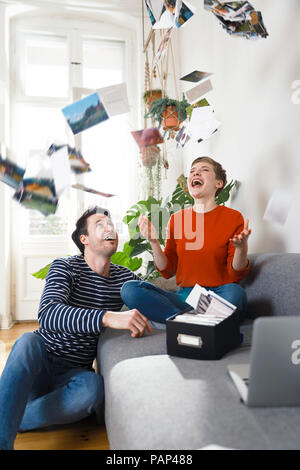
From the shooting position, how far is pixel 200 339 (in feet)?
3.34

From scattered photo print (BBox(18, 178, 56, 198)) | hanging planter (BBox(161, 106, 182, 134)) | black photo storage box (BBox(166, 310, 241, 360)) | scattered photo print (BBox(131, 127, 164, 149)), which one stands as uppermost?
hanging planter (BBox(161, 106, 182, 134))

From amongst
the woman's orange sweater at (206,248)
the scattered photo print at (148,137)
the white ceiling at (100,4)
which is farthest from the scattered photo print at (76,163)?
the white ceiling at (100,4)

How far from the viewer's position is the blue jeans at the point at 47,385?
116 centimetres

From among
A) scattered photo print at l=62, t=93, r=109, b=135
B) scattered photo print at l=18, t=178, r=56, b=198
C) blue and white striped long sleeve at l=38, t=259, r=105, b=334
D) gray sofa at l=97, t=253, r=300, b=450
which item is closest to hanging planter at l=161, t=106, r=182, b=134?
scattered photo print at l=62, t=93, r=109, b=135

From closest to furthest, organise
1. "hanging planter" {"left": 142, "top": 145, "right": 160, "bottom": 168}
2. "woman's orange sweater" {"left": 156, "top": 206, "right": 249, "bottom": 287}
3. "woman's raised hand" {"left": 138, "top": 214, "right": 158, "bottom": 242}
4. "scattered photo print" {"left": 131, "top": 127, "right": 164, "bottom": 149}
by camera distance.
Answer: "woman's raised hand" {"left": 138, "top": 214, "right": 158, "bottom": 242} → "woman's orange sweater" {"left": 156, "top": 206, "right": 249, "bottom": 287} → "scattered photo print" {"left": 131, "top": 127, "right": 164, "bottom": 149} → "hanging planter" {"left": 142, "top": 145, "right": 160, "bottom": 168}

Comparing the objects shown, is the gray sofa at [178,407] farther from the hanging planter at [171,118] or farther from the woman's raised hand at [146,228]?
the hanging planter at [171,118]

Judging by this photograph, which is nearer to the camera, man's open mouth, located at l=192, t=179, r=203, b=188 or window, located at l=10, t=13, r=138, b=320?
man's open mouth, located at l=192, t=179, r=203, b=188

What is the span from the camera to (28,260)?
3412mm

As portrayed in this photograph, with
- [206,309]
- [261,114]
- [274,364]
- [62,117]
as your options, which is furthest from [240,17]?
[62,117]

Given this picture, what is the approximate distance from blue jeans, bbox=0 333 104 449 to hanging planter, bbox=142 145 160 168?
1.79m

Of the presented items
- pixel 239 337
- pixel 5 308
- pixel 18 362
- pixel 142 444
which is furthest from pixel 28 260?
pixel 142 444

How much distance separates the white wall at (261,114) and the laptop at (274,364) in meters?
1.14

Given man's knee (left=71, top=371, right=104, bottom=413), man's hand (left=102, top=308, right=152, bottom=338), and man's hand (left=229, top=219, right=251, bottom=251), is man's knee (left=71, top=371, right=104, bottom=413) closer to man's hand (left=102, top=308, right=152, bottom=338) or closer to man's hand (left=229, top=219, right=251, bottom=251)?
man's hand (left=102, top=308, right=152, bottom=338)

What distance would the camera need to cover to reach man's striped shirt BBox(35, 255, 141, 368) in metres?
1.24
